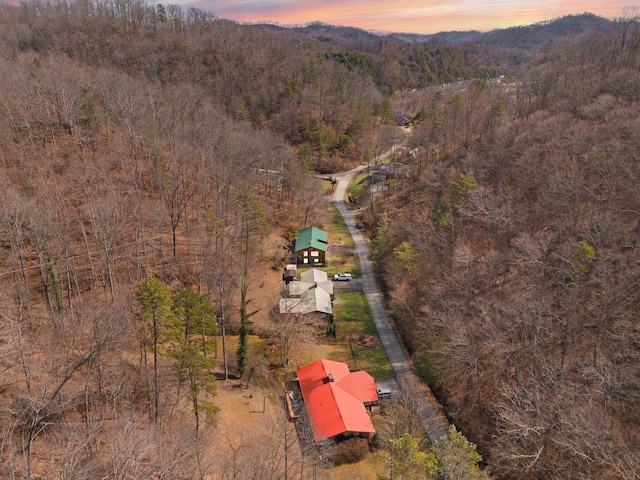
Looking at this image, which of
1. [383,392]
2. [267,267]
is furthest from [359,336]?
[267,267]

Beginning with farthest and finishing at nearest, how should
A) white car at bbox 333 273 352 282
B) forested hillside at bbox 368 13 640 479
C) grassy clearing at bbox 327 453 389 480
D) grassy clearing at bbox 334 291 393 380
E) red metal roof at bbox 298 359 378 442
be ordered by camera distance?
1. white car at bbox 333 273 352 282
2. grassy clearing at bbox 334 291 393 380
3. red metal roof at bbox 298 359 378 442
4. grassy clearing at bbox 327 453 389 480
5. forested hillside at bbox 368 13 640 479

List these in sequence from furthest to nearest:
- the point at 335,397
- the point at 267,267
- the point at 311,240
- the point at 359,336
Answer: the point at 311,240, the point at 267,267, the point at 359,336, the point at 335,397

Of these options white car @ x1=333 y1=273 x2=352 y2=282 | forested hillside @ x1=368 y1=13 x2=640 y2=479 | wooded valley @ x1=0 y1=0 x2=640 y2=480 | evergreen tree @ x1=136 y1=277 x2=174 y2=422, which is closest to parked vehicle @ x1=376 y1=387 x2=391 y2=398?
forested hillside @ x1=368 y1=13 x2=640 y2=479

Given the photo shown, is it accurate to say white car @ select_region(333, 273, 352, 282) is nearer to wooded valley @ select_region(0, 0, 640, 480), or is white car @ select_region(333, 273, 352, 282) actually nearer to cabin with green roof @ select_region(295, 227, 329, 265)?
wooded valley @ select_region(0, 0, 640, 480)

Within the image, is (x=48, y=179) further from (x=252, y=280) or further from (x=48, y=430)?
(x=48, y=430)

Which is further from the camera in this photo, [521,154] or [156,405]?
[521,154]

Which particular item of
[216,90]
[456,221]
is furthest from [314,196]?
[216,90]

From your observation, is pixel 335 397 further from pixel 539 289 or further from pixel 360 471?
pixel 539 289
